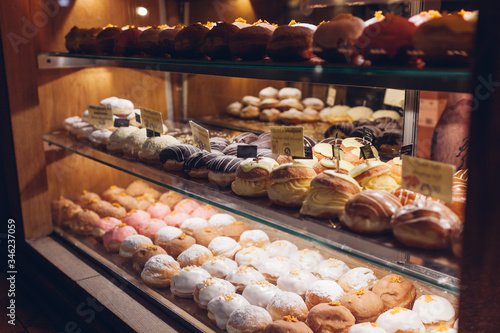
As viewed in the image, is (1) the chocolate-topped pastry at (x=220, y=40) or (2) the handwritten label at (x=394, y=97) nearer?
(1) the chocolate-topped pastry at (x=220, y=40)

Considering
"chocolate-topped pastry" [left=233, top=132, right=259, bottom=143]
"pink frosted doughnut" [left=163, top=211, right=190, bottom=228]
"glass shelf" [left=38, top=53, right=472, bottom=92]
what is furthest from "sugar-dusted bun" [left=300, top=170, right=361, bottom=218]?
"pink frosted doughnut" [left=163, top=211, right=190, bottom=228]

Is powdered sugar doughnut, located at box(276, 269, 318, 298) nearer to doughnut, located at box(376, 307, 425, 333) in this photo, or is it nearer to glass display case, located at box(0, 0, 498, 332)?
glass display case, located at box(0, 0, 498, 332)

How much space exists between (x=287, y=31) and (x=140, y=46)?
36.7 inches

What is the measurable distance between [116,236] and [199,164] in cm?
81

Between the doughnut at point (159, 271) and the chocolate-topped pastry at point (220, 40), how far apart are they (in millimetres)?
920

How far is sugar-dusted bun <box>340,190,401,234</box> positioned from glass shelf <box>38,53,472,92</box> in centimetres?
30

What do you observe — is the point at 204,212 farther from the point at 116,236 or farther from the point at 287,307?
the point at 287,307

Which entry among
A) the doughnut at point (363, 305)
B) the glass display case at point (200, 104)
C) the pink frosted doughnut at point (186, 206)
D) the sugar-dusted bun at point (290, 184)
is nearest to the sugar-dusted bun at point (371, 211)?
the glass display case at point (200, 104)

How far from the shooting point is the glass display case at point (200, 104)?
4.20 feet

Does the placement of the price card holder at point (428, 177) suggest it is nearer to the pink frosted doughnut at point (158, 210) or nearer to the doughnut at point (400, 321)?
the doughnut at point (400, 321)

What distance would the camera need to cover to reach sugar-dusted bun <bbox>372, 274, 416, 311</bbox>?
5.64 ft

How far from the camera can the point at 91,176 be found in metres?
3.18

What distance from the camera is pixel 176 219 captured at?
2646 millimetres

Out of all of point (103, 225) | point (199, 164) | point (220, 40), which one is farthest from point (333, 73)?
point (103, 225)
